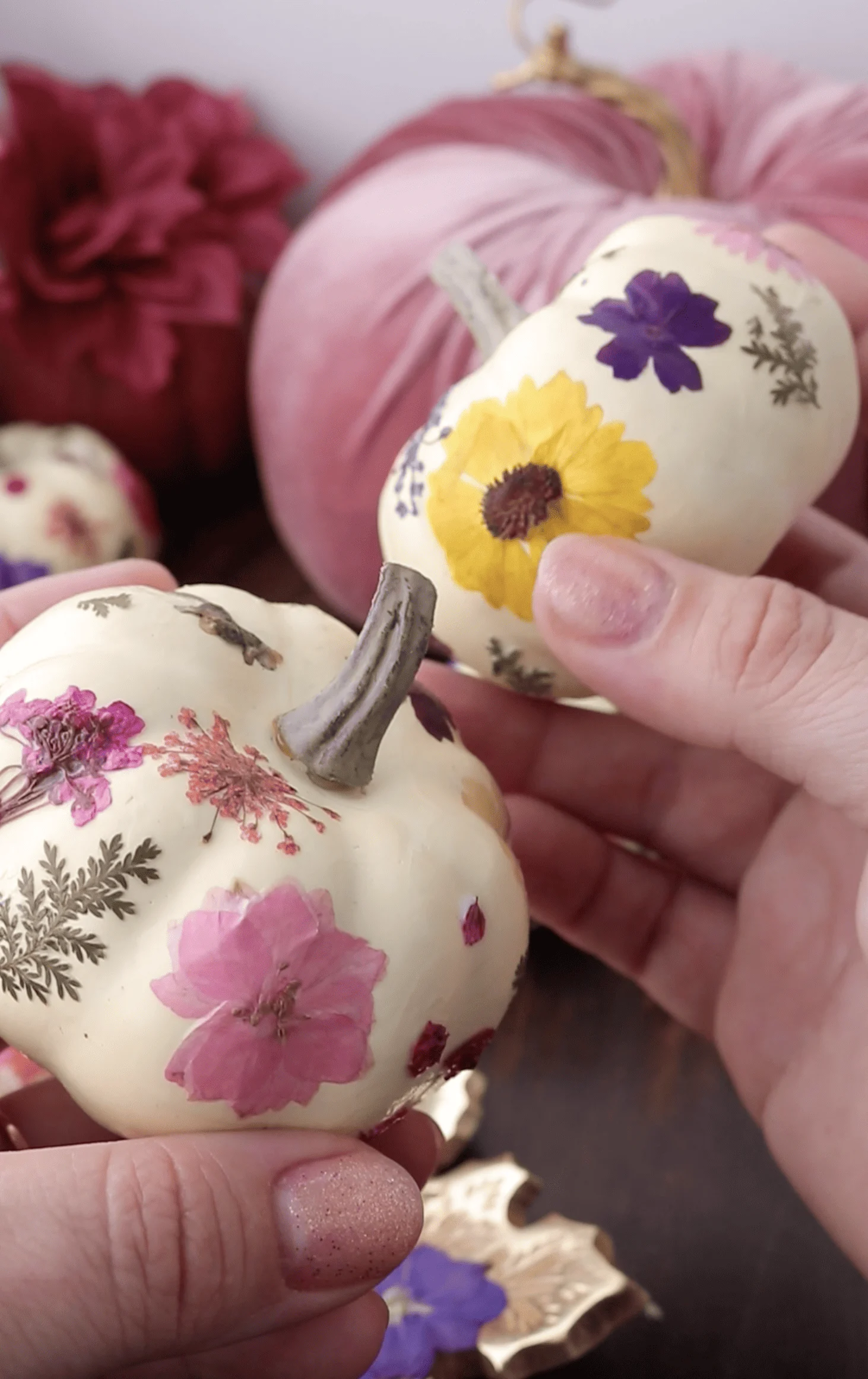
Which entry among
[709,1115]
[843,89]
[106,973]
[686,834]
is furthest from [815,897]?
[843,89]

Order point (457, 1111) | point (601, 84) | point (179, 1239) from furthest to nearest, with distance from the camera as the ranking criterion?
point (601, 84)
point (457, 1111)
point (179, 1239)

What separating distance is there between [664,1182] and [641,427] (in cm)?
59

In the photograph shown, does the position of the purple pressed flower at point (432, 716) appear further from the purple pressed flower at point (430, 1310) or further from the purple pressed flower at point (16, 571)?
the purple pressed flower at point (16, 571)

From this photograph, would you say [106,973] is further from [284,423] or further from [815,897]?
[284,423]

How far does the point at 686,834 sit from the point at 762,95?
2.89 feet

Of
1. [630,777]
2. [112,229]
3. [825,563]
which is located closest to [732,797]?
[630,777]

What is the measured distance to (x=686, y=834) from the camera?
2.83 feet

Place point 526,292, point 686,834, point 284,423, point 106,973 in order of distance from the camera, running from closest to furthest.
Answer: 1. point 106,973
2. point 686,834
3. point 526,292
4. point 284,423

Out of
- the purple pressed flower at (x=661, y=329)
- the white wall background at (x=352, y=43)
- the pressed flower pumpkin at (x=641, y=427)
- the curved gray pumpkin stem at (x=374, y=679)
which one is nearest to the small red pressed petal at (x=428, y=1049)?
the curved gray pumpkin stem at (x=374, y=679)

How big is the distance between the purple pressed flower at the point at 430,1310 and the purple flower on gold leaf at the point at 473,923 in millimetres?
338

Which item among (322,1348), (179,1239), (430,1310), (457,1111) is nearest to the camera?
(179,1239)

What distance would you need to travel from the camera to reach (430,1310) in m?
0.79

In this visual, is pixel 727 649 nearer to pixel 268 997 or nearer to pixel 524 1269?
pixel 268 997

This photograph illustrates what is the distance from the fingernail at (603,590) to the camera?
55 centimetres
